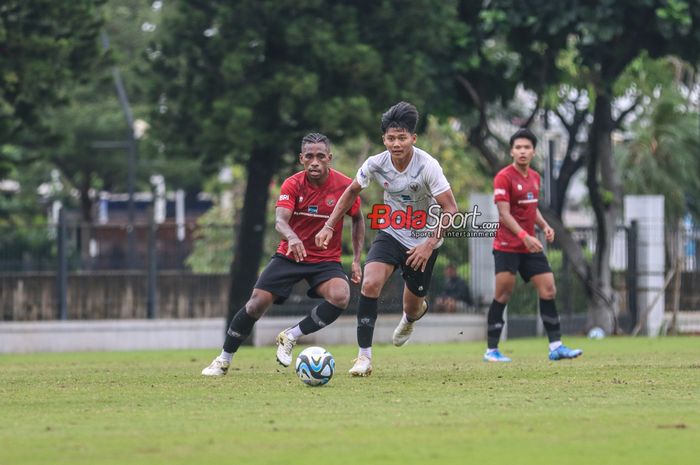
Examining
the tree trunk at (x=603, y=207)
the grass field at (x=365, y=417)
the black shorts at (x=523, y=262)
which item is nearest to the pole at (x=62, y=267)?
the tree trunk at (x=603, y=207)

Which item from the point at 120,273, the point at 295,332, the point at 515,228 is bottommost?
the point at 295,332

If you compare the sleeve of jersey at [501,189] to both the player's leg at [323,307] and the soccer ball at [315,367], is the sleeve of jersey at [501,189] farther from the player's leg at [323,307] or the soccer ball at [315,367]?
the soccer ball at [315,367]

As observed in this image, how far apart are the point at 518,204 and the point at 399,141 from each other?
327 cm

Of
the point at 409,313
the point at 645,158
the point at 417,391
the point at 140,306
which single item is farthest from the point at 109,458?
the point at 645,158

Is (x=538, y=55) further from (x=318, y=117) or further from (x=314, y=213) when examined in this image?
(x=314, y=213)

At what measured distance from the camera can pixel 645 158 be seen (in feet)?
142

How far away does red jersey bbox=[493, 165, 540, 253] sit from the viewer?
49.9 ft

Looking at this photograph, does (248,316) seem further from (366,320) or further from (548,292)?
(548,292)

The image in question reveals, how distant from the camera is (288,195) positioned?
12562mm

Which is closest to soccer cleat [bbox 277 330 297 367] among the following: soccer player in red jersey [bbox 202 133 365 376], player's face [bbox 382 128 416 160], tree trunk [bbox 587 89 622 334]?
soccer player in red jersey [bbox 202 133 365 376]

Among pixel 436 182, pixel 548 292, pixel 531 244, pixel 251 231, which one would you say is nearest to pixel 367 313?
pixel 436 182

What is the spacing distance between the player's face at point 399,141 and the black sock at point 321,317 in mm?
1447

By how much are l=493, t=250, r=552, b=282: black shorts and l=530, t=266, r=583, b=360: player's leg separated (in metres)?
0.02

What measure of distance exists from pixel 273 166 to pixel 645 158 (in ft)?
65.2
